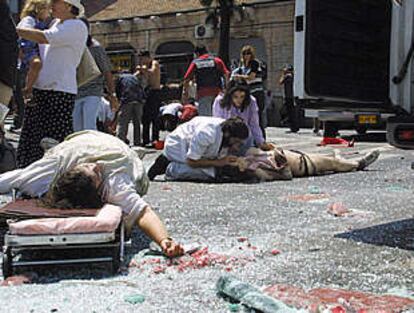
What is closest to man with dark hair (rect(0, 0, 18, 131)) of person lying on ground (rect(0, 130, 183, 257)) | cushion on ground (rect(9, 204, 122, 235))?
person lying on ground (rect(0, 130, 183, 257))

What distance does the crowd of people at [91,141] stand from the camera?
402 centimetres

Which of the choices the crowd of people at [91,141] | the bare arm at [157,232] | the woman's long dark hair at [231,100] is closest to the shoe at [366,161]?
the crowd of people at [91,141]

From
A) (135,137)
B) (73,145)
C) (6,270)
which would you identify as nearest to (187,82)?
(135,137)

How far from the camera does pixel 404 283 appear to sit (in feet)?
11.3

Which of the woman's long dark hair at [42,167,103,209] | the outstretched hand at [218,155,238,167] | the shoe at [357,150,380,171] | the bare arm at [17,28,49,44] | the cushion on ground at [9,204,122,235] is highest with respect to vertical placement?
the bare arm at [17,28,49,44]

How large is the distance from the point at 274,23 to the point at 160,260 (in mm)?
26631

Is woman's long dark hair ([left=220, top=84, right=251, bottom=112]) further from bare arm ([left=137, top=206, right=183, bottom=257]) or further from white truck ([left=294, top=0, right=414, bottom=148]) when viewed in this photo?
bare arm ([left=137, top=206, right=183, bottom=257])

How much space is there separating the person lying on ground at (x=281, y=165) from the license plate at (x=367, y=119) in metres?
1.35

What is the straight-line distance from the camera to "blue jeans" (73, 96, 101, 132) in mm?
7039

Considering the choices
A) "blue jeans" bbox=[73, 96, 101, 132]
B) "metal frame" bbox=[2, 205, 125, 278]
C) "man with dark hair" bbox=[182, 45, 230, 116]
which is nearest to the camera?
"metal frame" bbox=[2, 205, 125, 278]

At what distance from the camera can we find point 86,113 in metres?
7.12

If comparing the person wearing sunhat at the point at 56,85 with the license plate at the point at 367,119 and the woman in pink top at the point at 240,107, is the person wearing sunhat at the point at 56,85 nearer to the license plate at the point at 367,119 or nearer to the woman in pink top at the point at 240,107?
the license plate at the point at 367,119

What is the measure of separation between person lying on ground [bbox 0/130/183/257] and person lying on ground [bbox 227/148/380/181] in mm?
3091

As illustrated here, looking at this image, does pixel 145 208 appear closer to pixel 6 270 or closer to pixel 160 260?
pixel 160 260
